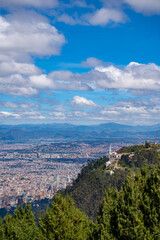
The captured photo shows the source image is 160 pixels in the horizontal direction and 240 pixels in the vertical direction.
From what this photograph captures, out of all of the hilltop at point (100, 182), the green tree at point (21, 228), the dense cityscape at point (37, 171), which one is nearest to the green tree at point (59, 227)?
the green tree at point (21, 228)

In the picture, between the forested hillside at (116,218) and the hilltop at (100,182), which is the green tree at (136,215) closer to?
the forested hillside at (116,218)

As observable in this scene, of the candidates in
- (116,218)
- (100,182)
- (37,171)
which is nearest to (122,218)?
(116,218)

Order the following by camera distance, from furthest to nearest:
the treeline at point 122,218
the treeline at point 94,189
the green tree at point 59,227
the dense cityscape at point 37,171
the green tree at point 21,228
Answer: the dense cityscape at point 37,171
the treeline at point 94,189
the green tree at point 21,228
the green tree at point 59,227
the treeline at point 122,218

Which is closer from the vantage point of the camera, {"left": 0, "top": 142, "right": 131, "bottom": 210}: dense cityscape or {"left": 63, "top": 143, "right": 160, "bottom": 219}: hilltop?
{"left": 63, "top": 143, "right": 160, "bottom": 219}: hilltop

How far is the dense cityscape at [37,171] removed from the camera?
7474 centimetres

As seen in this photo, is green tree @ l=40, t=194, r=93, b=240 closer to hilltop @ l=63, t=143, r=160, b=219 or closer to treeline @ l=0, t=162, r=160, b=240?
treeline @ l=0, t=162, r=160, b=240

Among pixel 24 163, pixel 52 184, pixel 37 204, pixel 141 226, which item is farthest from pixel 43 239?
pixel 24 163

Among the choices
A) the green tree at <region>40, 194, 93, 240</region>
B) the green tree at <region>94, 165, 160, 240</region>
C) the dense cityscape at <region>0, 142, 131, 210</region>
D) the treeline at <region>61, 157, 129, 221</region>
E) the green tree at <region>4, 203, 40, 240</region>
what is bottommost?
the dense cityscape at <region>0, 142, 131, 210</region>

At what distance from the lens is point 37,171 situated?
120188 millimetres

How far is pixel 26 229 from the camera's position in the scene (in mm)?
18203

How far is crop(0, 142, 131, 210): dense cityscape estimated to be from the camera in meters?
74.7

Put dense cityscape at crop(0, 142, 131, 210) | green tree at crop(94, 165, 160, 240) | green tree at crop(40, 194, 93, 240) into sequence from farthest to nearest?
dense cityscape at crop(0, 142, 131, 210)
green tree at crop(40, 194, 93, 240)
green tree at crop(94, 165, 160, 240)

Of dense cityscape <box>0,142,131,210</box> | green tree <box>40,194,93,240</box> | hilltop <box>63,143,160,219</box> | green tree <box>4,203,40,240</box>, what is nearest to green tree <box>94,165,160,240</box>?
green tree <box>40,194,93,240</box>

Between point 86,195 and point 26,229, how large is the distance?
94.2 feet
